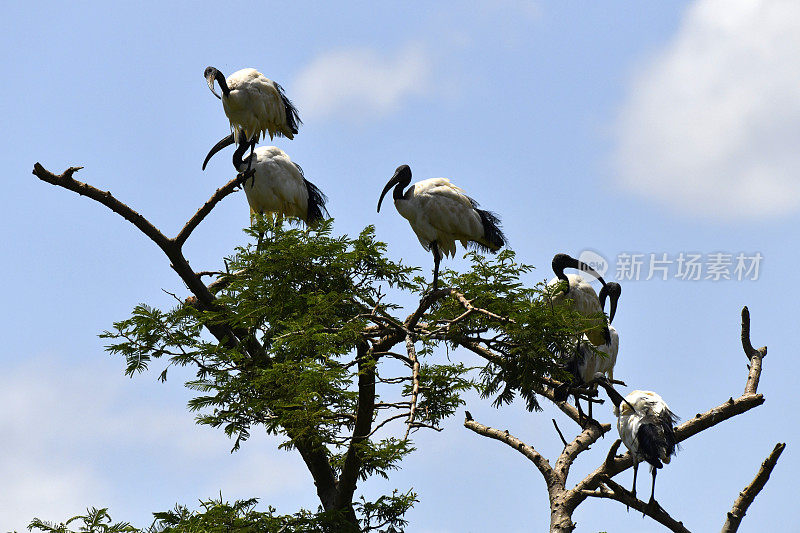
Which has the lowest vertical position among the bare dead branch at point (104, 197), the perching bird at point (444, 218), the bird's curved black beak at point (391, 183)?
the bare dead branch at point (104, 197)

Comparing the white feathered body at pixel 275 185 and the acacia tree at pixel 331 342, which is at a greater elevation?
the white feathered body at pixel 275 185

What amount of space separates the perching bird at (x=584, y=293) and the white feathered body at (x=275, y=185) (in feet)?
10.9

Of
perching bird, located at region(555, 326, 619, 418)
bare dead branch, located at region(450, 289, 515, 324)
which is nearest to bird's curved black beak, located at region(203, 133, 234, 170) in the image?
perching bird, located at region(555, 326, 619, 418)

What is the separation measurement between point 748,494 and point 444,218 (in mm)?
3917

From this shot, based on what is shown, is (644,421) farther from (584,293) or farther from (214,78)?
(214,78)

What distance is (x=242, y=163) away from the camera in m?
11.8

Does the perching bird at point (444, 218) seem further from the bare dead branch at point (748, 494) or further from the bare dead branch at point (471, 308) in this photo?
the bare dead branch at point (748, 494)


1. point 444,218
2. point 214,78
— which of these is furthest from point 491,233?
point 214,78

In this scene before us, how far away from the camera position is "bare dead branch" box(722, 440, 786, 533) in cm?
876

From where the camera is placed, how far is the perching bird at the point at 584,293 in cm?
1052

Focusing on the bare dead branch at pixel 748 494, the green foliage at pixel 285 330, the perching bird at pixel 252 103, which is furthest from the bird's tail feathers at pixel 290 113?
the bare dead branch at pixel 748 494

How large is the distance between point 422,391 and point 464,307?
119cm

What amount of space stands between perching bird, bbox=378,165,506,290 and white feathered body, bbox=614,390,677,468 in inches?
83.8

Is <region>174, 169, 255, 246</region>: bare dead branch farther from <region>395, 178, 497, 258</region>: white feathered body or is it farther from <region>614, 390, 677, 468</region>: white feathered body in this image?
<region>614, 390, 677, 468</region>: white feathered body
